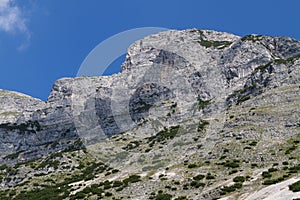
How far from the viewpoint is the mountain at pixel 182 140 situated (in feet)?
165

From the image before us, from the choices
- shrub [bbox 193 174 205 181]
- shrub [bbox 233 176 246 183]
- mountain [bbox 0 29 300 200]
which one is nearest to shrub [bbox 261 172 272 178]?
mountain [bbox 0 29 300 200]

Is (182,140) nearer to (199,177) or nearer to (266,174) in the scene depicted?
(199,177)

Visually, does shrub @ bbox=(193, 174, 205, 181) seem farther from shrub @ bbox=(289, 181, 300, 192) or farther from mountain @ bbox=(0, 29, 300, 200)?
shrub @ bbox=(289, 181, 300, 192)

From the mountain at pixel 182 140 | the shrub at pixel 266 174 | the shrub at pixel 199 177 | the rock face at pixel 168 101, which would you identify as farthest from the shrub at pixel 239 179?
the rock face at pixel 168 101

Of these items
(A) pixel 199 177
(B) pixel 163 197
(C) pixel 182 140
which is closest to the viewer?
(B) pixel 163 197

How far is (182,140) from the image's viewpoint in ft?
280

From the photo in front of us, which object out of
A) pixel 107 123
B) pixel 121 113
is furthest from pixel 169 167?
pixel 121 113

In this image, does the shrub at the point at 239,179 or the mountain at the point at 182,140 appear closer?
the shrub at the point at 239,179

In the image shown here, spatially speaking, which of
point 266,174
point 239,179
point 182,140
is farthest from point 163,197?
point 182,140

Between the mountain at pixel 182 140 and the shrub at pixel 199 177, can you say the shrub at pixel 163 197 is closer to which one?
the mountain at pixel 182 140

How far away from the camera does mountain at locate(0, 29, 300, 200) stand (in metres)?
50.4

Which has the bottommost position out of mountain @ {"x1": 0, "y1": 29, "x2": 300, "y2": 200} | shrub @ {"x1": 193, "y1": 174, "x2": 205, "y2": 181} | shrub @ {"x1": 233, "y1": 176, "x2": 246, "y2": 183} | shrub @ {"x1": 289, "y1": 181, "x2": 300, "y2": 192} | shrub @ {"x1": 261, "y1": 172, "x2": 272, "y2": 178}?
shrub @ {"x1": 289, "y1": 181, "x2": 300, "y2": 192}

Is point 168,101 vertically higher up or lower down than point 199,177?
higher up

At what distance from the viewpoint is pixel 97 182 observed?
67.6m
